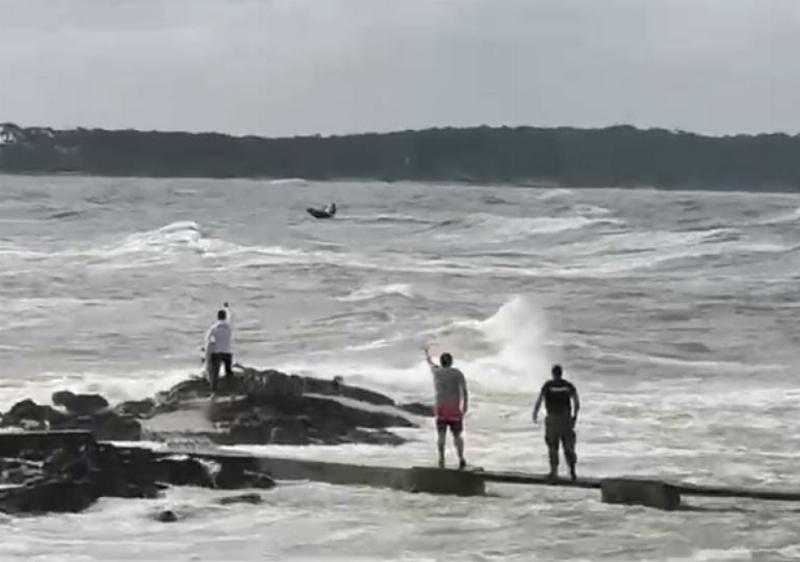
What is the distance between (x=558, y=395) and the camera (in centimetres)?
1711

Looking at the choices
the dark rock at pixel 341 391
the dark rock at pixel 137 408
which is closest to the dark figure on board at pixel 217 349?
the dark rock at pixel 137 408

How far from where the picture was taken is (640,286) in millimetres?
52188

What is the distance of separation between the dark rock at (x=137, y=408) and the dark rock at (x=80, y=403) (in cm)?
28

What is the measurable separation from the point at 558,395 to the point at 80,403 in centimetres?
830

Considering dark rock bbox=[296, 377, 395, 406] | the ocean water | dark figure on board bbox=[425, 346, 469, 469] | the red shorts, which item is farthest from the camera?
dark rock bbox=[296, 377, 395, 406]

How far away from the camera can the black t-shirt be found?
674 inches

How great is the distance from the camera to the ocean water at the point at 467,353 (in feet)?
52.4

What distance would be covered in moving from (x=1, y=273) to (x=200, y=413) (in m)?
33.1

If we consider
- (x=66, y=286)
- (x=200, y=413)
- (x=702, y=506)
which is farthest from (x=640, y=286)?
(x=702, y=506)

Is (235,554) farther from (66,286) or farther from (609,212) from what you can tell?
(609,212)

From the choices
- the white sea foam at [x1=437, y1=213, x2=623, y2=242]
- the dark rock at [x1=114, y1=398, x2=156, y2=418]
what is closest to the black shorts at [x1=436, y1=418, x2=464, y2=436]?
the dark rock at [x1=114, y1=398, x2=156, y2=418]

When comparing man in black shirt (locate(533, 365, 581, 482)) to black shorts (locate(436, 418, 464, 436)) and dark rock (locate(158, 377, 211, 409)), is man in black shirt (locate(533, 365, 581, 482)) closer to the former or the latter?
black shorts (locate(436, 418, 464, 436))

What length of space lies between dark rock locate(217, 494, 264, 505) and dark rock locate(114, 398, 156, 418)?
15.5 ft

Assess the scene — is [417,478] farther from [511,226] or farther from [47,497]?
[511,226]
